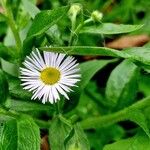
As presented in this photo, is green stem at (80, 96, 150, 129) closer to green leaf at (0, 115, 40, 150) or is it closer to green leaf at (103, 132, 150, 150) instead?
green leaf at (103, 132, 150, 150)

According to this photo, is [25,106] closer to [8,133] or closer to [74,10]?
[8,133]

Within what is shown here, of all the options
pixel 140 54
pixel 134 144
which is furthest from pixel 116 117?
pixel 140 54

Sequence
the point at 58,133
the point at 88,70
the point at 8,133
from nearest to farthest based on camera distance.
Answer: the point at 8,133, the point at 58,133, the point at 88,70

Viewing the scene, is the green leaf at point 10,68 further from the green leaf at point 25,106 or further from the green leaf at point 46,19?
the green leaf at point 46,19

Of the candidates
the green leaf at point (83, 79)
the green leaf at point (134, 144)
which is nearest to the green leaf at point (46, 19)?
the green leaf at point (83, 79)

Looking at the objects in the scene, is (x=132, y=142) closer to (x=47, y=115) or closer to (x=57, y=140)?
(x=57, y=140)
